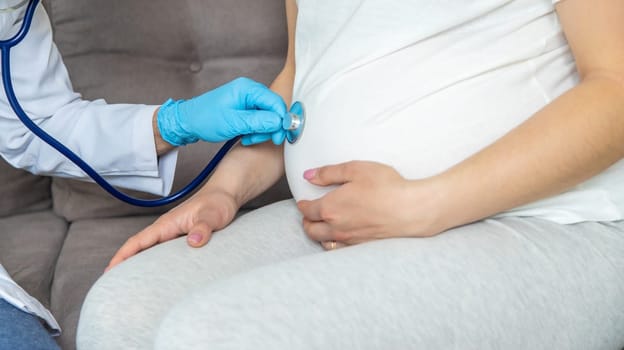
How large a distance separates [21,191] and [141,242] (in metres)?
0.67

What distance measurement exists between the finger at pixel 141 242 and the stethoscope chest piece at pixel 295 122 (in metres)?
0.23

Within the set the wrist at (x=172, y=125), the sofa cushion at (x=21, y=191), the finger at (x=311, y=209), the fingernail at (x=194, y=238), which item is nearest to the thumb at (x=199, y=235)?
the fingernail at (x=194, y=238)

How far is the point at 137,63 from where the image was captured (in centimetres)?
153

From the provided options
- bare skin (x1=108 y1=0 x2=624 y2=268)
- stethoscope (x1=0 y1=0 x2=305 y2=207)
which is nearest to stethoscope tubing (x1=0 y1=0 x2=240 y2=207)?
stethoscope (x1=0 y1=0 x2=305 y2=207)

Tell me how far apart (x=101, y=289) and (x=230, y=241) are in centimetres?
19

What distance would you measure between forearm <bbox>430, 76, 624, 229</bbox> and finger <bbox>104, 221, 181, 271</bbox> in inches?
17.0

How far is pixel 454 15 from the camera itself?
0.94 metres

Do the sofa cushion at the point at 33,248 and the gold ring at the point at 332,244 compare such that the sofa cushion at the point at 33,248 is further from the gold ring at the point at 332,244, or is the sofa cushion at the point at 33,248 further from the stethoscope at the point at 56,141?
the gold ring at the point at 332,244

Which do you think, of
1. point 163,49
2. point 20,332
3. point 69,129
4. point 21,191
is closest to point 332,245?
point 20,332

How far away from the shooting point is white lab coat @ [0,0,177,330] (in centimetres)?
132

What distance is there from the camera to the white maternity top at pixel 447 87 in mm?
911

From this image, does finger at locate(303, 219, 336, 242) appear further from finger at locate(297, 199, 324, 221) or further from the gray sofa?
the gray sofa

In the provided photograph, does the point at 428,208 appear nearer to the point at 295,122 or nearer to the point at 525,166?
the point at 525,166

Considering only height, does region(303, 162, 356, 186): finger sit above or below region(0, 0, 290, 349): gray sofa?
above
